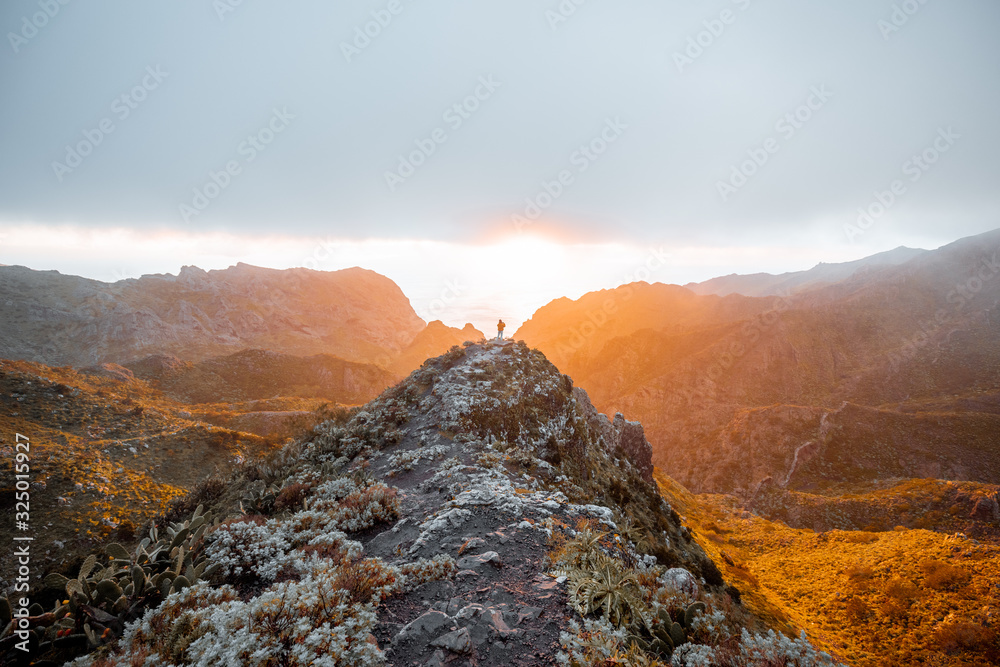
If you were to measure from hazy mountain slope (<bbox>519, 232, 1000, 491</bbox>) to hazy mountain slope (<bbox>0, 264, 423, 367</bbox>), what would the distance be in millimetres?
76145

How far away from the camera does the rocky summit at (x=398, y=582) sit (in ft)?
16.9

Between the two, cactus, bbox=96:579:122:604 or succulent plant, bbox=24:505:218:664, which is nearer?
succulent plant, bbox=24:505:218:664

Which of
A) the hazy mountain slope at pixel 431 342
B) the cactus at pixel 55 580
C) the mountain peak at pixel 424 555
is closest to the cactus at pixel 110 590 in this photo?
the mountain peak at pixel 424 555

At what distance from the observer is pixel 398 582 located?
665cm

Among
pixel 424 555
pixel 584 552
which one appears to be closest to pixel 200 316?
pixel 424 555

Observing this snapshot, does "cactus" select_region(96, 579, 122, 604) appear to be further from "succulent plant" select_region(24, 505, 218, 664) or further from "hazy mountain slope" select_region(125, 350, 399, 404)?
"hazy mountain slope" select_region(125, 350, 399, 404)

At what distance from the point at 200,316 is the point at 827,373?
15553 centimetres

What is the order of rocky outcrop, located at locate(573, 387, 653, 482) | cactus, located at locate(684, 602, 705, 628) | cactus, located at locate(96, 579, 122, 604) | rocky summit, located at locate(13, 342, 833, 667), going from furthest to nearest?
rocky outcrop, located at locate(573, 387, 653, 482)
cactus, located at locate(684, 602, 705, 628)
cactus, located at locate(96, 579, 122, 604)
rocky summit, located at locate(13, 342, 833, 667)

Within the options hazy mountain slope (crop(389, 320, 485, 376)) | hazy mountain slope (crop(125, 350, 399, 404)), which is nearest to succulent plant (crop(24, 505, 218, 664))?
hazy mountain slope (crop(125, 350, 399, 404))

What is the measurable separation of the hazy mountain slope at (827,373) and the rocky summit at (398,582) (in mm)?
52855

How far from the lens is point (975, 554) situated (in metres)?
19.5

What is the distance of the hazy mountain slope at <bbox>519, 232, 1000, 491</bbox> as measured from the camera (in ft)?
168

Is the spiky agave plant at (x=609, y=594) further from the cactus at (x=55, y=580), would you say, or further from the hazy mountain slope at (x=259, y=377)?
the hazy mountain slope at (x=259, y=377)

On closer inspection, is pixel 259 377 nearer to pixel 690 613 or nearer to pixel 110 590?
pixel 110 590
